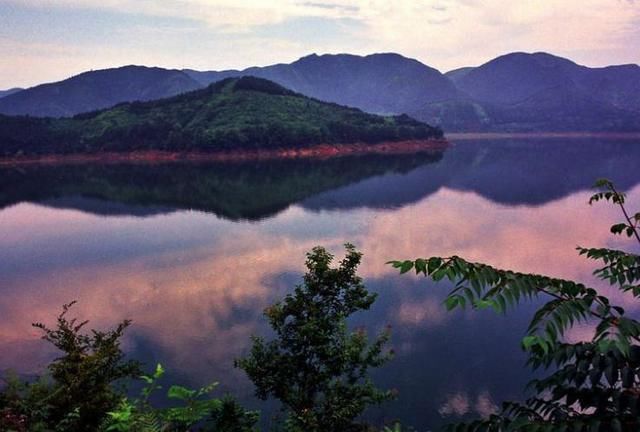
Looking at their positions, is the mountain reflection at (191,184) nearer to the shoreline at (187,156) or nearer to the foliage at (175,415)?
the shoreline at (187,156)

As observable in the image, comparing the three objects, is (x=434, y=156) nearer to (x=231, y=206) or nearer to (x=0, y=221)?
(x=231, y=206)

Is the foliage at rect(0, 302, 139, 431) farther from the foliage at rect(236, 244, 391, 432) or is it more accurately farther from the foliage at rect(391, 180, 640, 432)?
the foliage at rect(391, 180, 640, 432)

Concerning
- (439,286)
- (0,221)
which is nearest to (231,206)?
(0,221)

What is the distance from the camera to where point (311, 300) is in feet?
49.4

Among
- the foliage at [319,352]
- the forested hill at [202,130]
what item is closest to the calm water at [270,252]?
the foliage at [319,352]

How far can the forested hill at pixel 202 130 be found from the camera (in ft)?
494

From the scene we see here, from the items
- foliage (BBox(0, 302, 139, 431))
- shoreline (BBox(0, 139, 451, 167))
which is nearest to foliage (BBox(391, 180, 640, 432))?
foliage (BBox(0, 302, 139, 431))

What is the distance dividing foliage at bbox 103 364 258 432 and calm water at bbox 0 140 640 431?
5.47 m

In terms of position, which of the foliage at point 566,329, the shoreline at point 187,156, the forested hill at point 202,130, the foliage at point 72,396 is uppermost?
the forested hill at point 202,130

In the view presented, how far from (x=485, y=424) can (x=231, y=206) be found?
66.9 metres

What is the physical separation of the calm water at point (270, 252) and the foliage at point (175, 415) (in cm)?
547

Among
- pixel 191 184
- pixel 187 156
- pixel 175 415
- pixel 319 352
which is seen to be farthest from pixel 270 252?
pixel 187 156

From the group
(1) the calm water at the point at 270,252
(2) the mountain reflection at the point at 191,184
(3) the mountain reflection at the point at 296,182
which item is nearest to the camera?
(1) the calm water at the point at 270,252

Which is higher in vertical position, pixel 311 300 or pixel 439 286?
pixel 311 300
